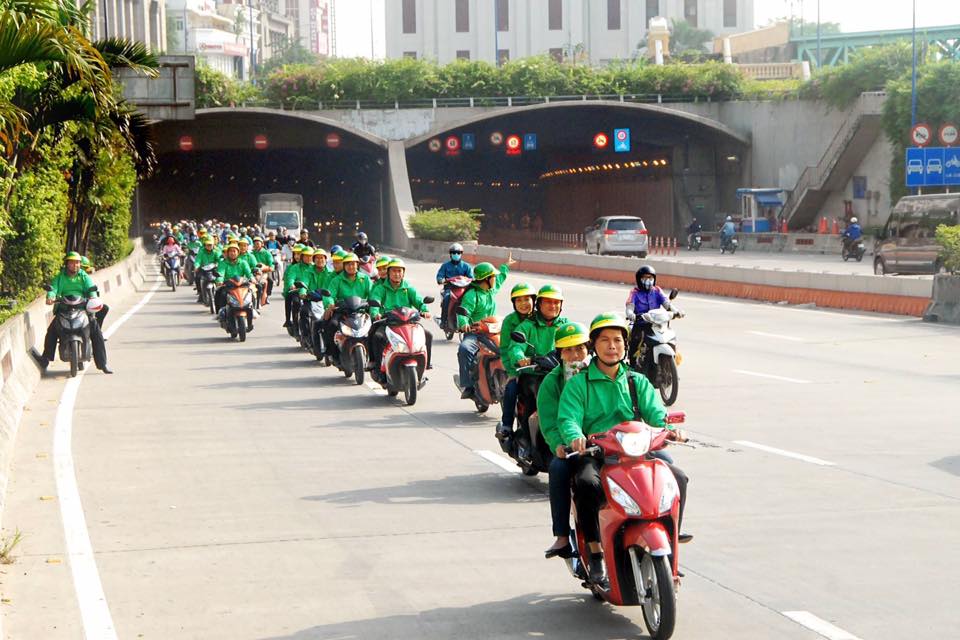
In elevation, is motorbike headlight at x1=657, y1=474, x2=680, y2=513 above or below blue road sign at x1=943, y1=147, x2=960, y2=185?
below

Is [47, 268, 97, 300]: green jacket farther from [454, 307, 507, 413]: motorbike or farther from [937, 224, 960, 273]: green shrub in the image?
[937, 224, 960, 273]: green shrub

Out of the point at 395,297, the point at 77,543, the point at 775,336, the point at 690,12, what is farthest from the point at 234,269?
the point at 690,12

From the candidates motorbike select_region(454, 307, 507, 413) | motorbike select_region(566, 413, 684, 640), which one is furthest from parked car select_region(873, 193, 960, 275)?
motorbike select_region(566, 413, 684, 640)

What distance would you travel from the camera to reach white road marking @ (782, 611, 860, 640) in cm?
686

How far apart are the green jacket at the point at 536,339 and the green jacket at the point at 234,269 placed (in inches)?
562

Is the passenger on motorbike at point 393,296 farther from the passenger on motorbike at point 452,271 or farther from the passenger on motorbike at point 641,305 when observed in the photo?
the passenger on motorbike at point 452,271

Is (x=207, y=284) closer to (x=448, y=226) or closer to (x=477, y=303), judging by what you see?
(x=477, y=303)

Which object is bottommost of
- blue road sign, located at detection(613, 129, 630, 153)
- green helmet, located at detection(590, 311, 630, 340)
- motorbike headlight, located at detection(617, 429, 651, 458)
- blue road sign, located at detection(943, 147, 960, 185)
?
motorbike headlight, located at detection(617, 429, 651, 458)

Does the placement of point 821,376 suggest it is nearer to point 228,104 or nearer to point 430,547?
point 430,547

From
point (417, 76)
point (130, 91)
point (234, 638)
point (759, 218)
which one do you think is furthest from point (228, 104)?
point (234, 638)

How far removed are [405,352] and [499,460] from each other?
13.6 feet

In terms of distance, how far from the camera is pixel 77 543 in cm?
941

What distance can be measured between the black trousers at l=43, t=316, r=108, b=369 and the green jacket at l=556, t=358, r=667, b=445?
13.8 meters

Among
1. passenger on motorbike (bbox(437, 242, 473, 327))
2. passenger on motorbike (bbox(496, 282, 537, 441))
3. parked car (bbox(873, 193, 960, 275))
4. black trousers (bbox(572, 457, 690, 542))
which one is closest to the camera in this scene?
black trousers (bbox(572, 457, 690, 542))
